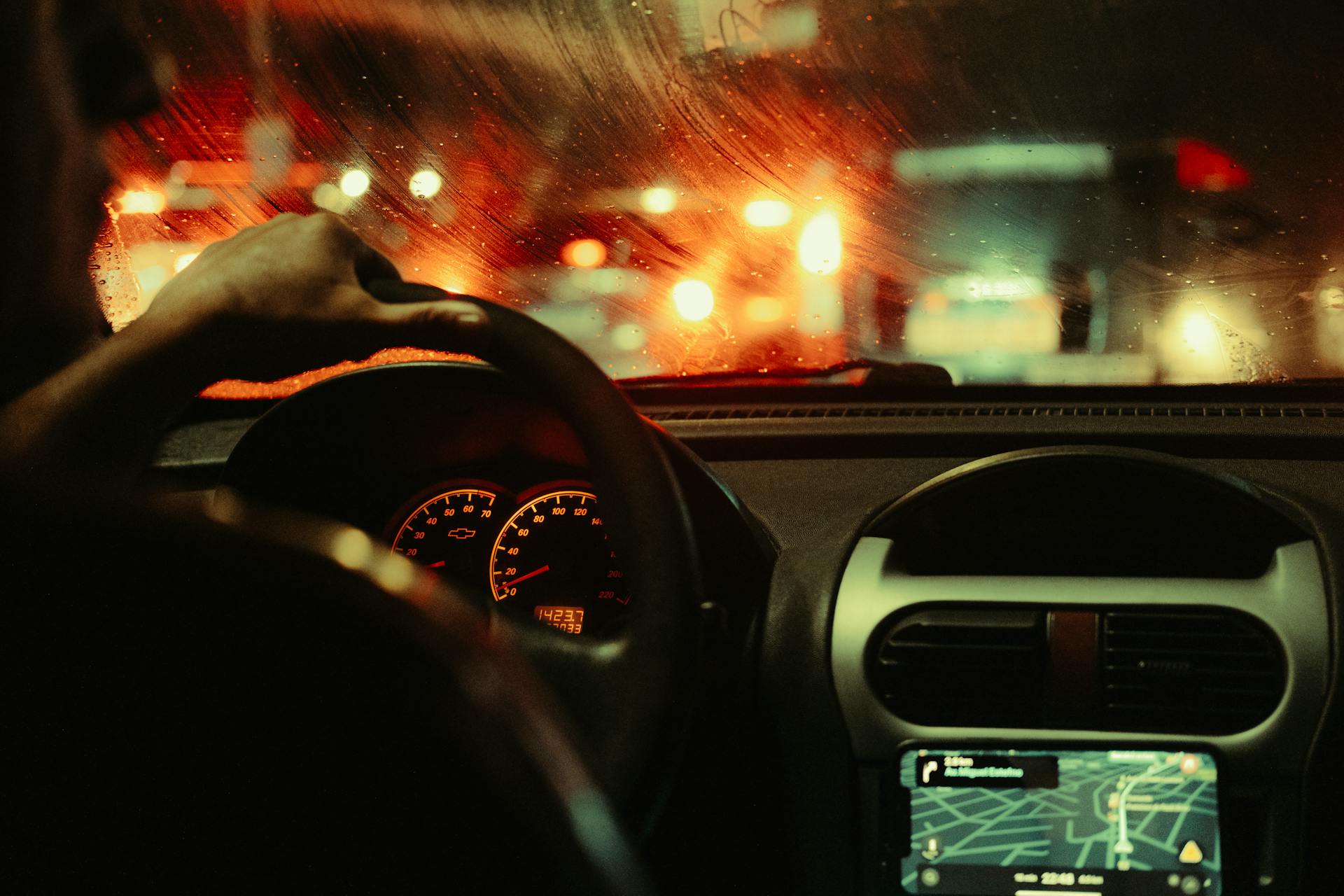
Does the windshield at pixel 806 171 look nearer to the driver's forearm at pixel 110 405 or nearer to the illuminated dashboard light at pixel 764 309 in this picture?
the illuminated dashboard light at pixel 764 309

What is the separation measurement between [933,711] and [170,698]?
4.10 ft

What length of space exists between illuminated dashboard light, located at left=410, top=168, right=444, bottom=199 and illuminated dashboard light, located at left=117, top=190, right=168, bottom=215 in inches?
28.9

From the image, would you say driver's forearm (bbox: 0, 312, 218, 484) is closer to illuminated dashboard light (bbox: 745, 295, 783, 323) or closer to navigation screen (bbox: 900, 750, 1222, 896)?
navigation screen (bbox: 900, 750, 1222, 896)

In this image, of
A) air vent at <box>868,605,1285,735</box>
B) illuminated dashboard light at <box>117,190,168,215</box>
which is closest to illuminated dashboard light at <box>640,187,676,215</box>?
illuminated dashboard light at <box>117,190,168,215</box>

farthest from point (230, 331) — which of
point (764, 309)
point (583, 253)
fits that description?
point (583, 253)

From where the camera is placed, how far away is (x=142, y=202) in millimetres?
3725

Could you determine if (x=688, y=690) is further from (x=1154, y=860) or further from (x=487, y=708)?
(x=1154, y=860)

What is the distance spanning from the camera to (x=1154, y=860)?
79.9 inches

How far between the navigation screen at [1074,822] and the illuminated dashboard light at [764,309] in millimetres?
1701

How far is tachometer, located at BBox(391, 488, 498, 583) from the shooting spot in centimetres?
232

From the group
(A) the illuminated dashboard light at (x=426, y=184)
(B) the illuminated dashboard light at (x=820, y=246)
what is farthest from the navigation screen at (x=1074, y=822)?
(A) the illuminated dashboard light at (x=426, y=184)

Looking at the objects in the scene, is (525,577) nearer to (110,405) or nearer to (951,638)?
(951,638)

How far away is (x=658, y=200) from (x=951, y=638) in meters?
2.23

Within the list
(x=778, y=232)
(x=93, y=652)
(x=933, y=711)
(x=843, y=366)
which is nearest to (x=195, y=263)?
(x=93, y=652)
